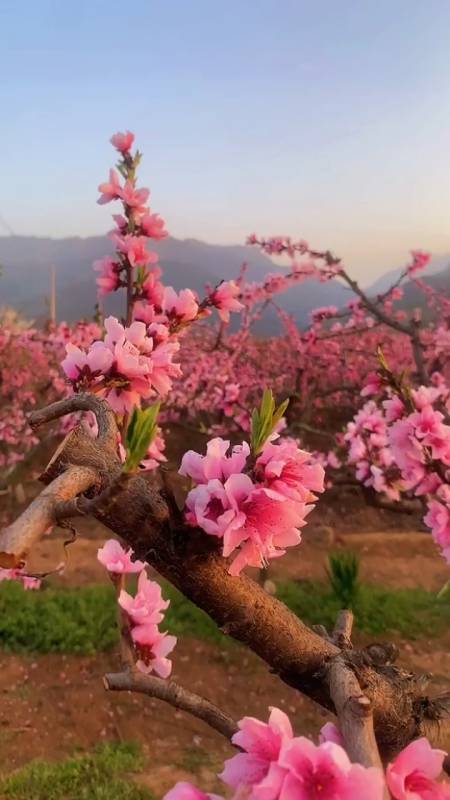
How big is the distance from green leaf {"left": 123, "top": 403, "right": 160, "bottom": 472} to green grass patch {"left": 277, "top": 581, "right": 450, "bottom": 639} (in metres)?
5.08

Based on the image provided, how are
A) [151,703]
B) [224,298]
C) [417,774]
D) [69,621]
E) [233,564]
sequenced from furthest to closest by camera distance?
[69,621]
[151,703]
[224,298]
[233,564]
[417,774]

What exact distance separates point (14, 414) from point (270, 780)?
10.8 metres

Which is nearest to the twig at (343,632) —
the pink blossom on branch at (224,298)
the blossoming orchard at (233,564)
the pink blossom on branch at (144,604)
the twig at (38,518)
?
the blossoming orchard at (233,564)

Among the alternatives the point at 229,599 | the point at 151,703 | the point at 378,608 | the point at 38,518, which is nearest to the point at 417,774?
the point at 229,599

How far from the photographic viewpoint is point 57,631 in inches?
214

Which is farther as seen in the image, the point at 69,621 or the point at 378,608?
the point at 378,608

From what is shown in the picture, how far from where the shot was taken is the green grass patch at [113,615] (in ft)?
17.6

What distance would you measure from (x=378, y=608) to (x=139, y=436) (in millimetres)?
5583

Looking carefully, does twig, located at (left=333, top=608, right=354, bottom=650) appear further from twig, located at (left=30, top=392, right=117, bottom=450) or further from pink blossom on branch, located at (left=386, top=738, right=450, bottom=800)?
twig, located at (left=30, top=392, right=117, bottom=450)

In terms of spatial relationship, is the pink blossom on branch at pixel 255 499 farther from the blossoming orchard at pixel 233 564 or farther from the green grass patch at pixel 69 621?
the green grass patch at pixel 69 621

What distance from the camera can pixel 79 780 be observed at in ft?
11.9

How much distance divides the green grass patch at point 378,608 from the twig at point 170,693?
15.2 ft

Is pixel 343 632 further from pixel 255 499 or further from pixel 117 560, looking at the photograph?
pixel 117 560

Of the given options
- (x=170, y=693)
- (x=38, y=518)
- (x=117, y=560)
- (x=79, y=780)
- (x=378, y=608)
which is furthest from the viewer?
(x=378, y=608)
